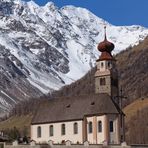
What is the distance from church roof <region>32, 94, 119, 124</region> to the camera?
130875 millimetres

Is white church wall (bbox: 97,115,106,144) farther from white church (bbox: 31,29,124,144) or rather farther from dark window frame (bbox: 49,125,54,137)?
dark window frame (bbox: 49,125,54,137)

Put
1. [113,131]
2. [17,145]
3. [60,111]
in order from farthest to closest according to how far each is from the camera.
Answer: [60,111], [113,131], [17,145]

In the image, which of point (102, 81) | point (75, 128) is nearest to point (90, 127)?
point (75, 128)

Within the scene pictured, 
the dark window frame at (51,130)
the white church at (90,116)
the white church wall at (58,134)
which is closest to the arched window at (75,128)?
the white church at (90,116)

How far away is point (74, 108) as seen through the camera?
136 m

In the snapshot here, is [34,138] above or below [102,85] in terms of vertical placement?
below

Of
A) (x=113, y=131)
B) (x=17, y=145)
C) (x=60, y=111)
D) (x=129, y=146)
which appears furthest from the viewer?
(x=60, y=111)

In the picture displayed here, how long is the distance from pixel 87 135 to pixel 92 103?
21.7ft

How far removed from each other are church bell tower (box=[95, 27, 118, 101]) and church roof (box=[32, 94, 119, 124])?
2840 millimetres

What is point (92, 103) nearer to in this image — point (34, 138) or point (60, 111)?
point (60, 111)

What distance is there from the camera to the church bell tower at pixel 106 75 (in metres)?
136

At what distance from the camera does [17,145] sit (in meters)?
122

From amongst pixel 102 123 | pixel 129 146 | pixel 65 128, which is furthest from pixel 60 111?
pixel 129 146

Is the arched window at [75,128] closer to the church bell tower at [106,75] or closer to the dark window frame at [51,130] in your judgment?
the dark window frame at [51,130]
